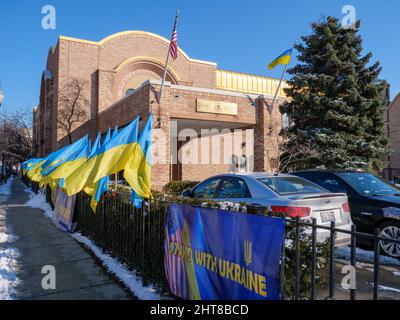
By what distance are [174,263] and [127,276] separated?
Result: 141 cm

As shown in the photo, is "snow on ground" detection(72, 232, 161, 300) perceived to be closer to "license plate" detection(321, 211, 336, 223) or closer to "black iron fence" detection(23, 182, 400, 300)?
"black iron fence" detection(23, 182, 400, 300)

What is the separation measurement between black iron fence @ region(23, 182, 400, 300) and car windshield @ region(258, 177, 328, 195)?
916mm

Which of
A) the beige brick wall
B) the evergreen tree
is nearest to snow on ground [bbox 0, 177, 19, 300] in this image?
the evergreen tree

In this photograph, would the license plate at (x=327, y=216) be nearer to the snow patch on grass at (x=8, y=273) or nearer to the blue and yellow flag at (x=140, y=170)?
the blue and yellow flag at (x=140, y=170)

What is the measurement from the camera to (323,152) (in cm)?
1424

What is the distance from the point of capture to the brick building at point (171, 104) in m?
14.9

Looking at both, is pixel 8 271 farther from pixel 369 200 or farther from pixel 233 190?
pixel 369 200

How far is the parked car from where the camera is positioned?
4934 mm

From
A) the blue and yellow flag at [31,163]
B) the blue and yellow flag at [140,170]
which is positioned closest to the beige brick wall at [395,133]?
the blue and yellow flag at [31,163]

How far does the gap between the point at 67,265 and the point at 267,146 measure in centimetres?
1268

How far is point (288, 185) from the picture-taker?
230 inches

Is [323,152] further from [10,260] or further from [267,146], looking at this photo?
[10,260]
